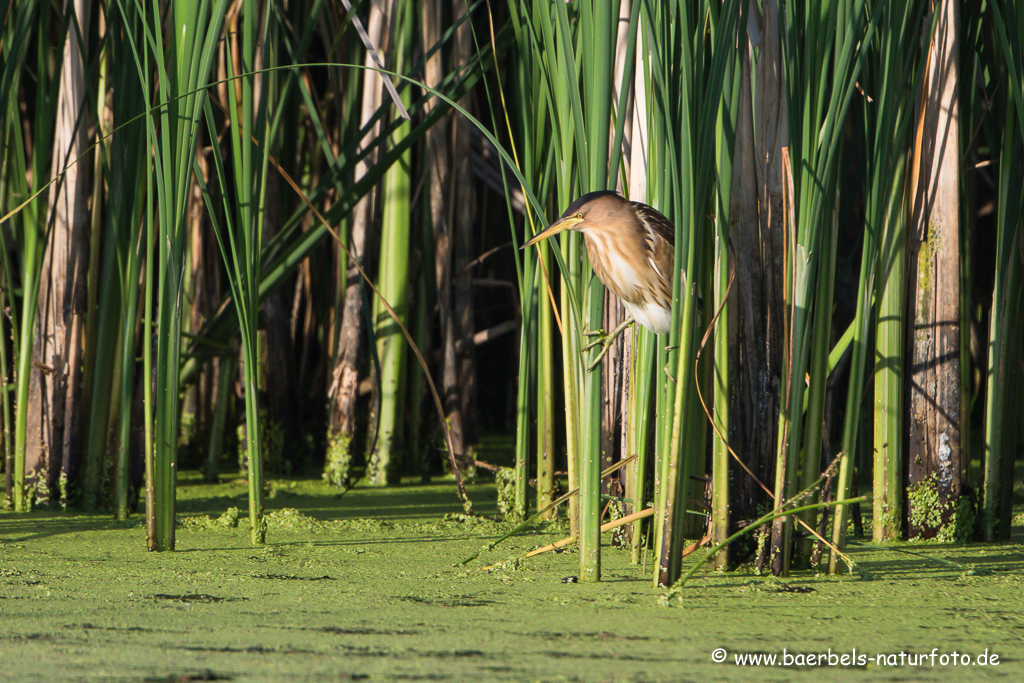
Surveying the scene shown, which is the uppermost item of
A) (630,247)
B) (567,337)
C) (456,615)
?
(630,247)

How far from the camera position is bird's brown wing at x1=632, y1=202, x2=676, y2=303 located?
1.76 metres

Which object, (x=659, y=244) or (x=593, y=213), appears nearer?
(x=593, y=213)

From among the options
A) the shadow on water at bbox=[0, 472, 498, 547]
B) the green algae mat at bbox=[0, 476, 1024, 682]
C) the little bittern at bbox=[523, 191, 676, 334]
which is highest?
the little bittern at bbox=[523, 191, 676, 334]

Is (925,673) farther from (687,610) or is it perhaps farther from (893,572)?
(893,572)

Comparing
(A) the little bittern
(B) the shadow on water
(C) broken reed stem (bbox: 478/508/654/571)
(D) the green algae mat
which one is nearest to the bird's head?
(A) the little bittern

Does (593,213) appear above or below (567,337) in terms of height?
above

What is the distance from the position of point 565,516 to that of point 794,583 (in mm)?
858

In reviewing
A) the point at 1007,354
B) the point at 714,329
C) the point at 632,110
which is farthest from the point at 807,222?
the point at 1007,354

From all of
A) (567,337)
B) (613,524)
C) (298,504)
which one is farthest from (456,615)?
(298,504)

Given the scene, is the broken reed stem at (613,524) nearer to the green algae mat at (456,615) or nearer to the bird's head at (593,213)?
the green algae mat at (456,615)

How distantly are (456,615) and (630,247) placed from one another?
724mm

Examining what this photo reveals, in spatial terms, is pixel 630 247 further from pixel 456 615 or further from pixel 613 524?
pixel 456 615

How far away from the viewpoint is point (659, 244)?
1.84 metres

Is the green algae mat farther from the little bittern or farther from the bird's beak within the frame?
the bird's beak
